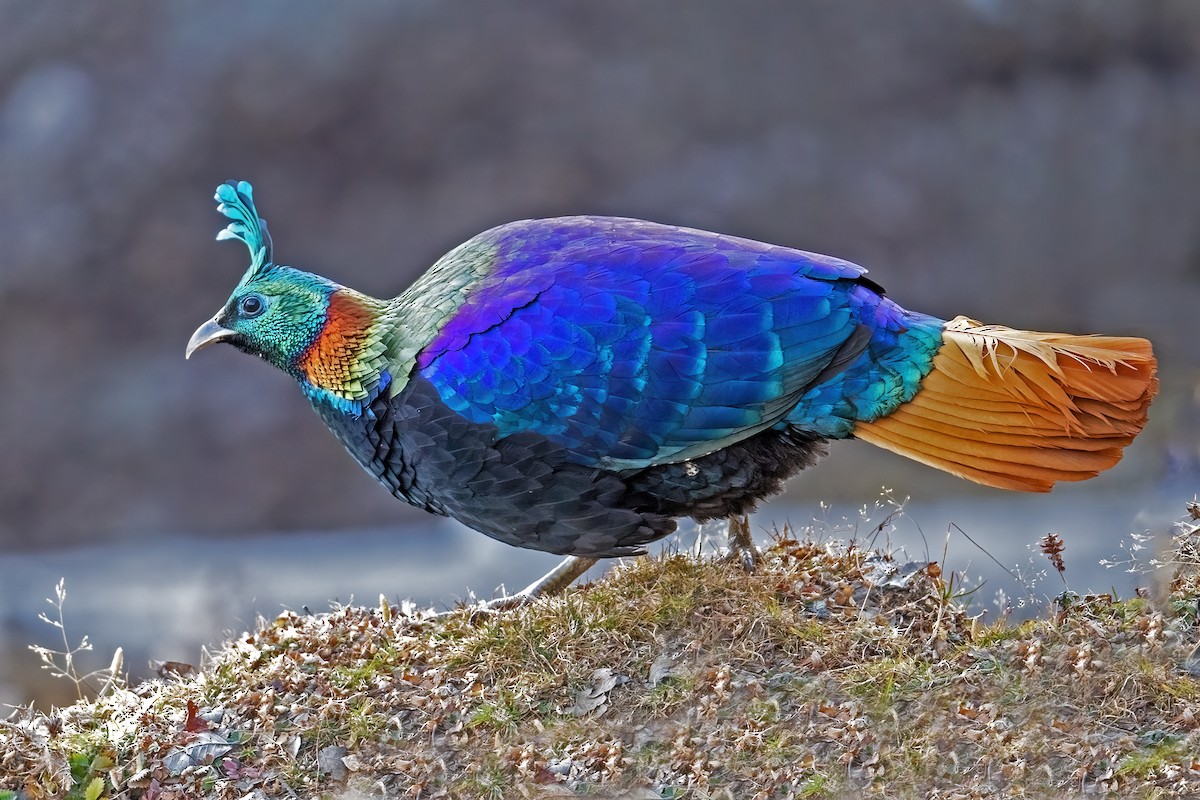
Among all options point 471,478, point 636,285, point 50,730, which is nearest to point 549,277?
point 636,285

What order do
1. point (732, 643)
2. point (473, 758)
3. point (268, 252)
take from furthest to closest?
point (268, 252) < point (732, 643) < point (473, 758)

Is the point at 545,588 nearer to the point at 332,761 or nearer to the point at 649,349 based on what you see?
the point at 332,761

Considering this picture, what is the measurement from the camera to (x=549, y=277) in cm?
378

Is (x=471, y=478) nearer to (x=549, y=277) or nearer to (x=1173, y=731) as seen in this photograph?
(x=549, y=277)

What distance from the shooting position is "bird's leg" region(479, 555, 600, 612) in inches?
174

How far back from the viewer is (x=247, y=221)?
4.18 meters

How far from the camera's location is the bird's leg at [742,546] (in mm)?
4199

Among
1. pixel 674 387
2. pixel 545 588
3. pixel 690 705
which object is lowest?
pixel 690 705

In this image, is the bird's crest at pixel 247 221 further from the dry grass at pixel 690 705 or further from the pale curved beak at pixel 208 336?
the dry grass at pixel 690 705

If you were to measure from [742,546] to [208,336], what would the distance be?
193 centimetres

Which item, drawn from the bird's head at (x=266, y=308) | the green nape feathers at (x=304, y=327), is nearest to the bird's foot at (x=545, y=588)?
the green nape feathers at (x=304, y=327)

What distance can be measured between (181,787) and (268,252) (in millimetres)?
1737

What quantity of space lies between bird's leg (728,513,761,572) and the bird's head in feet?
5.06

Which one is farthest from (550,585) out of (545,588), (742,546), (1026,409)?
(1026,409)
